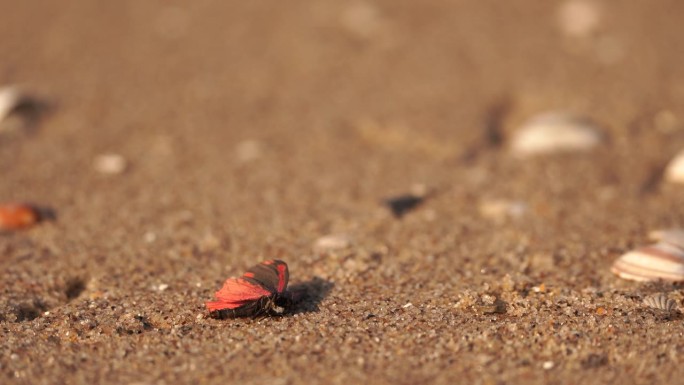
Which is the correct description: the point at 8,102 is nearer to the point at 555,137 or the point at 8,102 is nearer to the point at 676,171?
the point at 555,137

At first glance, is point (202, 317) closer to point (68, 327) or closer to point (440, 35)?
point (68, 327)

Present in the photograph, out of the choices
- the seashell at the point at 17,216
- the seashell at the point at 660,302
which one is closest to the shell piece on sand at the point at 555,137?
the seashell at the point at 660,302

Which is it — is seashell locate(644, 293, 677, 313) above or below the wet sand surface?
below

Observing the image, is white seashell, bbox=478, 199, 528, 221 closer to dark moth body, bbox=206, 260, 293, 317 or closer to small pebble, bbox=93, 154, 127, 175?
dark moth body, bbox=206, 260, 293, 317

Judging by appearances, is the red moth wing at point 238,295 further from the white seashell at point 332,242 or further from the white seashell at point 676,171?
the white seashell at point 676,171

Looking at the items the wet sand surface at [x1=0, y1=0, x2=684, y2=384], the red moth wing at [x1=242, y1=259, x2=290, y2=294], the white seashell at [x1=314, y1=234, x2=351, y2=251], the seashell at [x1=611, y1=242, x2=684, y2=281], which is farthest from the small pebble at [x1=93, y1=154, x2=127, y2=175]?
the seashell at [x1=611, y1=242, x2=684, y2=281]

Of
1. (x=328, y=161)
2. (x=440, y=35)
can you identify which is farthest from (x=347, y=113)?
(x=440, y=35)
